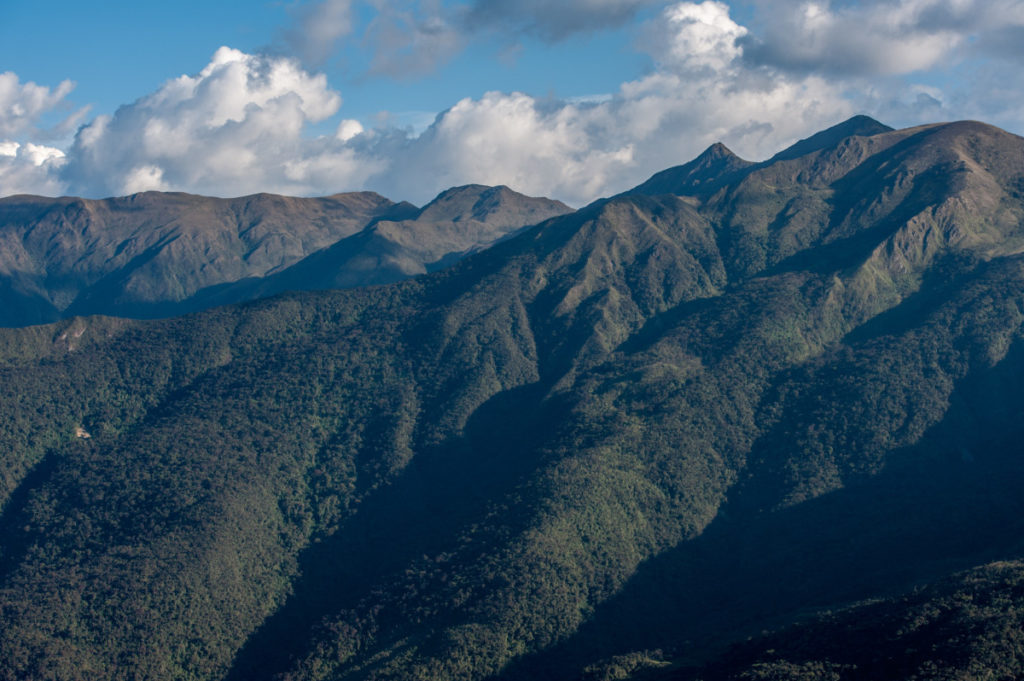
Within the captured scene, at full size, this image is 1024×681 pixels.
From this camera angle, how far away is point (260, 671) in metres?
181

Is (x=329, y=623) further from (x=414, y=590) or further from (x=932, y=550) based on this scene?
(x=932, y=550)

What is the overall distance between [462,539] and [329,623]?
30964mm

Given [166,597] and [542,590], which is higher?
[166,597]

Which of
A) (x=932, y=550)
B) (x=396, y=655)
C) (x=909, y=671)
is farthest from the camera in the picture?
(x=932, y=550)

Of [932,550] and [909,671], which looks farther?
[932,550]

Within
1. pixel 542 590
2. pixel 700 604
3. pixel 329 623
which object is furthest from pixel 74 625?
pixel 700 604

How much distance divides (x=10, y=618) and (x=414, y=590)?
260ft

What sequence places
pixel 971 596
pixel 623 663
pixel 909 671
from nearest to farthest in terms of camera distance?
pixel 909 671, pixel 971 596, pixel 623 663

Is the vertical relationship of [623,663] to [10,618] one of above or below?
below

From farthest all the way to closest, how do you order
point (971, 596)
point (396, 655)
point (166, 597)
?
point (166, 597), point (396, 655), point (971, 596)

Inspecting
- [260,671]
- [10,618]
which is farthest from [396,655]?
[10,618]

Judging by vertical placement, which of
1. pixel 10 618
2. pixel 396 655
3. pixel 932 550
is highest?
pixel 10 618

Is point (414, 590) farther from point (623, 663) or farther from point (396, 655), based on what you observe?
point (623, 663)

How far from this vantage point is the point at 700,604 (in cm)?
18525
